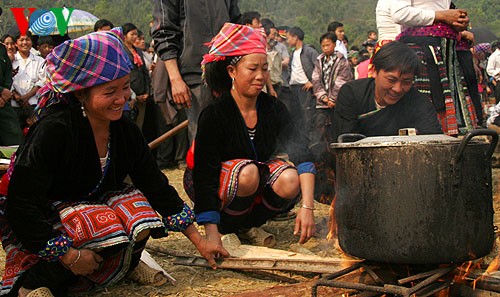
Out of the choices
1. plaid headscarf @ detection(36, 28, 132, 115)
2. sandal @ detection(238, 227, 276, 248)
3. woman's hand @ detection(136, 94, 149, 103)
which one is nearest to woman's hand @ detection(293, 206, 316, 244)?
sandal @ detection(238, 227, 276, 248)

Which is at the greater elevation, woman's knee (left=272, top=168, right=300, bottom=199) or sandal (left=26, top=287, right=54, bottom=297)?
woman's knee (left=272, top=168, right=300, bottom=199)

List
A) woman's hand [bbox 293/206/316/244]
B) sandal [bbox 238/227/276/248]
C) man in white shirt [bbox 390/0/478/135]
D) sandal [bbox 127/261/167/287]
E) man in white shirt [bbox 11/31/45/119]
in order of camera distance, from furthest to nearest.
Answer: man in white shirt [bbox 11/31/45/119]
man in white shirt [bbox 390/0/478/135]
sandal [bbox 238/227/276/248]
woman's hand [bbox 293/206/316/244]
sandal [bbox 127/261/167/287]

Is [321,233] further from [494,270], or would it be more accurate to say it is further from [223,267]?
[494,270]

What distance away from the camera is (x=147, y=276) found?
120 inches

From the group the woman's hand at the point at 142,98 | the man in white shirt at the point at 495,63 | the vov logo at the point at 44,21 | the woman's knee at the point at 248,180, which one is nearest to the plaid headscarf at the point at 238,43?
Answer: the woman's knee at the point at 248,180

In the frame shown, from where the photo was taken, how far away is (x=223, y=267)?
315 centimetres

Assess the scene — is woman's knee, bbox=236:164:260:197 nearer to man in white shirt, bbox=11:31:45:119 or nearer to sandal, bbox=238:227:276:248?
sandal, bbox=238:227:276:248

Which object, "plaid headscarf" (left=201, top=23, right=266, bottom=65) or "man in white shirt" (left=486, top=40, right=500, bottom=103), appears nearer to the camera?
"plaid headscarf" (left=201, top=23, right=266, bottom=65)

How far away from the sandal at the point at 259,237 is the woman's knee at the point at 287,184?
328 mm

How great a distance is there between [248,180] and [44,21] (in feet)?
24.8

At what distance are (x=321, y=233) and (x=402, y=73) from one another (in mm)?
1247

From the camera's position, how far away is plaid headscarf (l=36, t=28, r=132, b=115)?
2.62 m

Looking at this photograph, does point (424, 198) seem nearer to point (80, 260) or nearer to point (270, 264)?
point (270, 264)

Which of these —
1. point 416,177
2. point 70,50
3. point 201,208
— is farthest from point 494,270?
point 70,50
